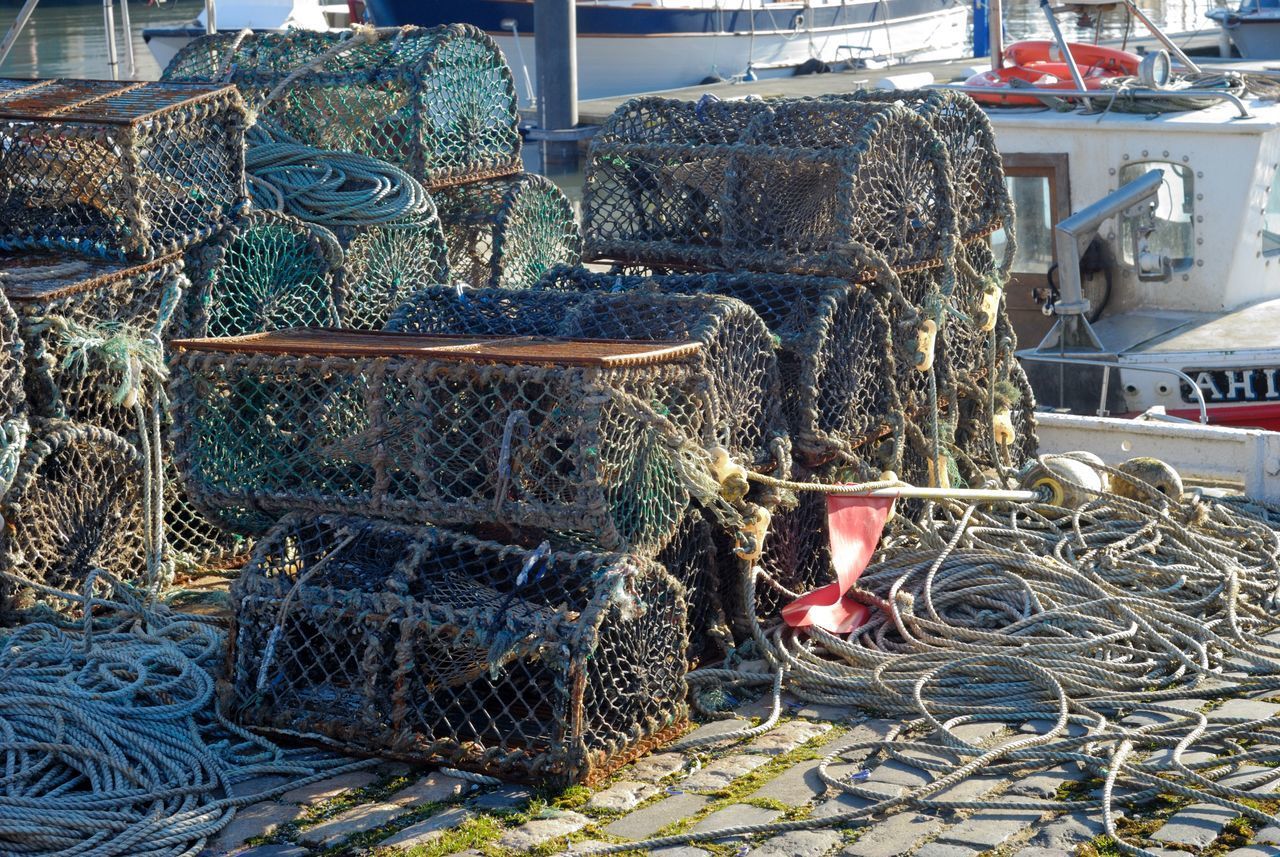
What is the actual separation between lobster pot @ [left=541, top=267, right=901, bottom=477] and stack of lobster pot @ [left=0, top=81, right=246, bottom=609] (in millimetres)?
1173

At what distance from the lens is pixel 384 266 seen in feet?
18.7

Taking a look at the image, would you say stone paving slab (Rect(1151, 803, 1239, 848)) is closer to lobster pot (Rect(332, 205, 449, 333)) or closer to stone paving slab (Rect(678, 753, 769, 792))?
stone paving slab (Rect(678, 753, 769, 792))

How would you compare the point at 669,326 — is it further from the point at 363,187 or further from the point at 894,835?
the point at 363,187

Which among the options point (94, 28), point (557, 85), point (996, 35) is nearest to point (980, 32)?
point (557, 85)

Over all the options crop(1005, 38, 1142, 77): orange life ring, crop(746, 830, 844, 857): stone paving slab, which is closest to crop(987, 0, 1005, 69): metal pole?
crop(1005, 38, 1142, 77): orange life ring

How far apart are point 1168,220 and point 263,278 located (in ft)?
15.3

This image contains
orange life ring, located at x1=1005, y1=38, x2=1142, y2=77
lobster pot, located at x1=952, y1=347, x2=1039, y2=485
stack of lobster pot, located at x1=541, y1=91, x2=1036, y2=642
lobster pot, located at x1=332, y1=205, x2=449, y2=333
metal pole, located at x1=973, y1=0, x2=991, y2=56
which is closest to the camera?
stack of lobster pot, located at x1=541, y1=91, x2=1036, y2=642

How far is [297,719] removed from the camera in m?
3.84

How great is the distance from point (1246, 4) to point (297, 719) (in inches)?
555

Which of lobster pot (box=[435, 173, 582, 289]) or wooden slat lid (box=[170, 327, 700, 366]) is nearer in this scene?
wooden slat lid (box=[170, 327, 700, 366])

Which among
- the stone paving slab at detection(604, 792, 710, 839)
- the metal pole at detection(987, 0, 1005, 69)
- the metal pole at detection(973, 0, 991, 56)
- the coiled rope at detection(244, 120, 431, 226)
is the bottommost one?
the stone paving slab at detection(604, 792, 710, 839)

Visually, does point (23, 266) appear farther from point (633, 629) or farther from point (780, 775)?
point (780, 775)

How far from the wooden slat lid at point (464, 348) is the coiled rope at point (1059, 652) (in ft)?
2.46

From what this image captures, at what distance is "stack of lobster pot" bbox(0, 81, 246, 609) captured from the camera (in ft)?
14.8
